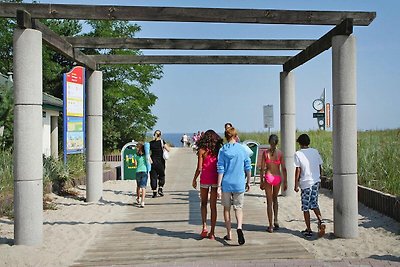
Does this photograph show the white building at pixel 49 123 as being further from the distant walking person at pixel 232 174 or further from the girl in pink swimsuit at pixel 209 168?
the distant walking person at pixel 232 174

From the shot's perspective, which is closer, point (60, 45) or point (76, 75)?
point (60, 45)

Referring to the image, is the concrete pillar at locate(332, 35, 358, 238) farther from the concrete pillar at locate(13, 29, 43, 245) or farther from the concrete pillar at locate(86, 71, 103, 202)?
the concrete pillar at locate(86, 71, 103, 202)

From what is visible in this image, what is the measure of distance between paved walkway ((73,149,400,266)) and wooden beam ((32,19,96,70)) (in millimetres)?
3617

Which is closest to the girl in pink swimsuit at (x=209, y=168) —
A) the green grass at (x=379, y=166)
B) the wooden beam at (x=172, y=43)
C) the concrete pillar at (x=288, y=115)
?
the wooden beam at (x=172, y=43)

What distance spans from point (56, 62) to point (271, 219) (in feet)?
99.1

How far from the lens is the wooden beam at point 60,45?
323 inches

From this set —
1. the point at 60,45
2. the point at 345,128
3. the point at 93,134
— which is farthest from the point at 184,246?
the point at 93,134

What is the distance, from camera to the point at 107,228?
890 cm

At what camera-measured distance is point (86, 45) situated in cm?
1033

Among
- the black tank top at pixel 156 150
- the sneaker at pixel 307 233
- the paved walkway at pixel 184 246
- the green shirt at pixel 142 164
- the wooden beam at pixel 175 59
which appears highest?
the wooden beam at pixel 175 59

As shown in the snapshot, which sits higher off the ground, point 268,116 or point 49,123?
point 268,116

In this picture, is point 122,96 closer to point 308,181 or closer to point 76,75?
point 76,75

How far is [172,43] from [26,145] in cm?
408

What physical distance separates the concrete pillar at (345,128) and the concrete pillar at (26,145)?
484cm
